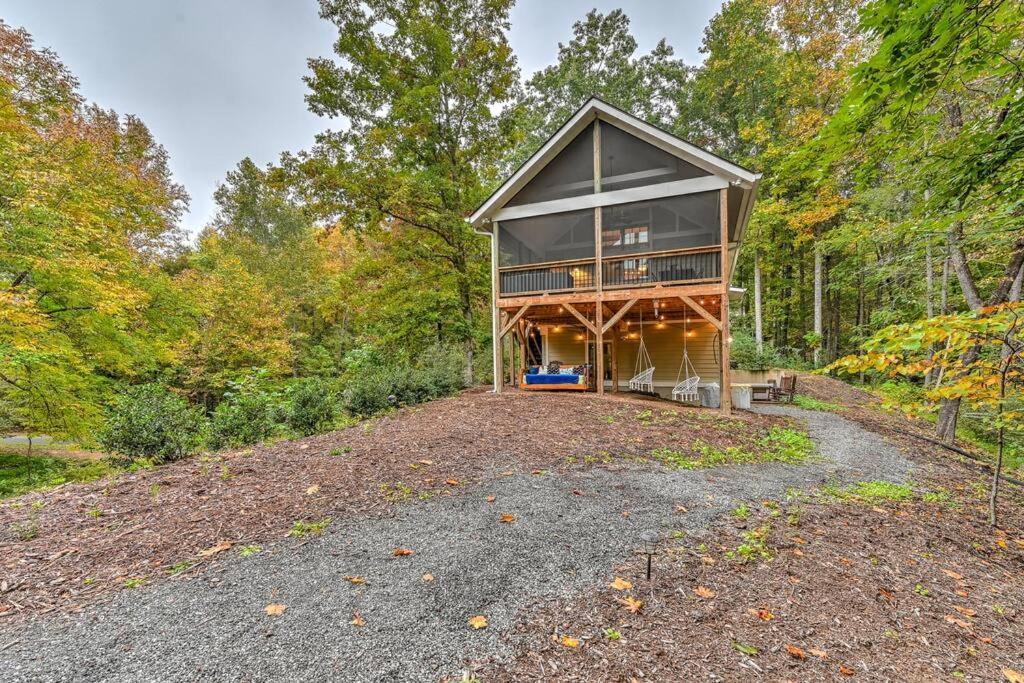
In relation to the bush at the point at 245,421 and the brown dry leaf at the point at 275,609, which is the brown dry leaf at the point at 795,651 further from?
the bush at the point at 245,421

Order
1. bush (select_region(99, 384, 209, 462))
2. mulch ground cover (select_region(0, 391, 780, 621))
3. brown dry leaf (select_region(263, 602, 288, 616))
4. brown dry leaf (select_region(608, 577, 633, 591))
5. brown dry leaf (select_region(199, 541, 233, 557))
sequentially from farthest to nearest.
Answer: bush (select_region(99, 384, 209, 462)), brown dry leaf (select_region(199, 541, 233, 557)), mulch ground cover (select_region(0, 391, 780, 621)), brown dry leaf (select_region(608, 577, 633, 591)), brown dry leaf (select_region(263, 602, 288, 616))

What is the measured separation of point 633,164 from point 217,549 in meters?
11.3

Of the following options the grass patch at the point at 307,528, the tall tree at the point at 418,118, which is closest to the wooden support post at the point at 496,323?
the tall tree at the point at 418,118

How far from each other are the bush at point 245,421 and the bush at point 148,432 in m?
0.41

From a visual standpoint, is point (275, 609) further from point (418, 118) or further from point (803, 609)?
point (418, 118)

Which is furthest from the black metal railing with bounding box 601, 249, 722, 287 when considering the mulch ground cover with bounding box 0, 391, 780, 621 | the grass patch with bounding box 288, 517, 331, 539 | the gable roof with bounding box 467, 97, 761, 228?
the grass patch with bounding box 288, 517, 331, 539

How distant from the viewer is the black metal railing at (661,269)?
970cm

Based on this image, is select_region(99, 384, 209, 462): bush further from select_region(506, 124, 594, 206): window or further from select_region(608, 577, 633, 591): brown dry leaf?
select_region(506, 124, 594, 206): window

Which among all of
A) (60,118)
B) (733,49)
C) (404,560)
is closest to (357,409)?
(404,560)

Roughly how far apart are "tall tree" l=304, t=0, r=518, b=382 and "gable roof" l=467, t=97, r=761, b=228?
8.21 feet

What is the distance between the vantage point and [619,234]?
1238cm

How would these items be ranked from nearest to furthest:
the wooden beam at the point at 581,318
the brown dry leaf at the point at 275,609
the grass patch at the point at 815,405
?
the brown dry leaf at the point at 275,609 < the wooden beam at the point at 581,318 < the grass patch at the point at 815,405

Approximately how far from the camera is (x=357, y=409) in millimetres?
9500

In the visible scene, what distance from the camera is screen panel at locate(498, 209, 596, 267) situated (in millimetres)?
11766
